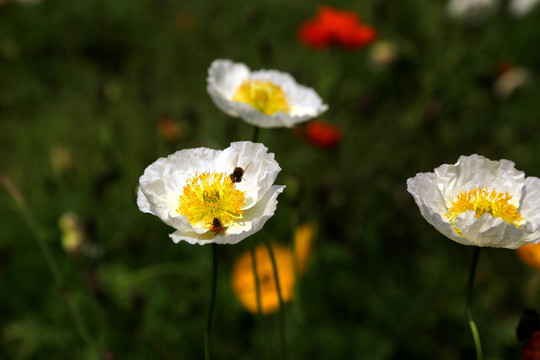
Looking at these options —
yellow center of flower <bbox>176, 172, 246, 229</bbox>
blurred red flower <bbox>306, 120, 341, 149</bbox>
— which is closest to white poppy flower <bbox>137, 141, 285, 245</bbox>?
yellow center of flower <bbox>176, 172, 246, 229</bbox>

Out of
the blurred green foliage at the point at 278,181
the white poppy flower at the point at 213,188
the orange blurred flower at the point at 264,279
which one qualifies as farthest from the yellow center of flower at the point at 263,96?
the orange blurred flower at the point at 264,279

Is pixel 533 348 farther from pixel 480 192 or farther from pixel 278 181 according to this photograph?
pixel 278 181

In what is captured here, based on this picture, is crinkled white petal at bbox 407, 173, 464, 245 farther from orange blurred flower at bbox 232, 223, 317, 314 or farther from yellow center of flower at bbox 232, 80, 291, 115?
orange blurred flower at bbox 232, 223, 317, 314

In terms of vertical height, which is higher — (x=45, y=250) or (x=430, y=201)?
(x=45, y=250)

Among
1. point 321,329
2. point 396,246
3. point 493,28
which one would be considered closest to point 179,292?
point 321,329

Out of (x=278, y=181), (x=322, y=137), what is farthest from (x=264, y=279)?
(x=322, y=137)

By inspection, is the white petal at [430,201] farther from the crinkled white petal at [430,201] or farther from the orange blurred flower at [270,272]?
the orange blurred flower at [270,272]

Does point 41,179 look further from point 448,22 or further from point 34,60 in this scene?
point 448,22
